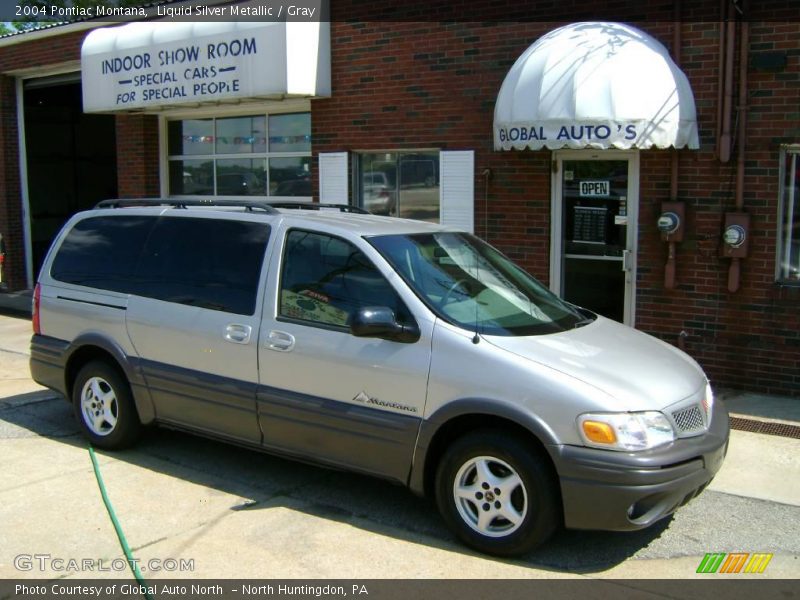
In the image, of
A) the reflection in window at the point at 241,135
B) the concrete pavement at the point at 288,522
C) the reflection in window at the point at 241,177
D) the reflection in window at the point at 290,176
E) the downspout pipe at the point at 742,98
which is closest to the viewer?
the concrete pavement at the point at 288,522

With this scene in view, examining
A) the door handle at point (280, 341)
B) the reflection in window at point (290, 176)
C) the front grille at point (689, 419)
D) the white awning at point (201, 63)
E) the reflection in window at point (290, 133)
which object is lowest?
the front grille at point (689, 419)

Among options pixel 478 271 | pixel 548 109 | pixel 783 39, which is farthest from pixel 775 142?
pixel 478 271

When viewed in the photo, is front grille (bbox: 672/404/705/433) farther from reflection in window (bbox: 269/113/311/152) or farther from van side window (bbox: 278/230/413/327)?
reflection in window (bbox: 269/113/311/152)

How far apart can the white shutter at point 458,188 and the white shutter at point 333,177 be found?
4.63 feet

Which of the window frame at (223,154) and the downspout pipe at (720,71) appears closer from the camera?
the downspout pipe at (720,71)

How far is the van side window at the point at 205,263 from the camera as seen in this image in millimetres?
5422

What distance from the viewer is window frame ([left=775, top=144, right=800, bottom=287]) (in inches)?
302

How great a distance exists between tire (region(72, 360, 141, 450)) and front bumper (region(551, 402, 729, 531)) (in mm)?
3306

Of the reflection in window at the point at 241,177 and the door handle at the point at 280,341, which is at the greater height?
the reflection in window at the point at 241,177

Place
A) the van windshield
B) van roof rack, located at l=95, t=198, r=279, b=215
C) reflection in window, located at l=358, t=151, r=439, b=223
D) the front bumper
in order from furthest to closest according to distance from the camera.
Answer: reflection in window, located at l=358, t=151, r=439, b=223, van roof rack, located at l=95, t=198, r=279, b=215, the van windshield, the front bumper

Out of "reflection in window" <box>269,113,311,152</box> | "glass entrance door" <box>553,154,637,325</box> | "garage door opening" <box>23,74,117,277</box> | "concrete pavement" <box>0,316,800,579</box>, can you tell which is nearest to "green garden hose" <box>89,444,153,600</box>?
"concrete pavement" <box>0,316,800,579</box>

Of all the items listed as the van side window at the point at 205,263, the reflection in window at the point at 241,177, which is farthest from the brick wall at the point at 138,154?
the van side window at the point at 205,263

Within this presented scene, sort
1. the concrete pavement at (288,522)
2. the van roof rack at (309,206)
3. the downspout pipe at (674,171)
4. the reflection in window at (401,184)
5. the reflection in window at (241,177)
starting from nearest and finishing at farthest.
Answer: the concrete pavement at (288,522) → the van roof rack at (309,206) → the downspout pipe at (674,171) → the reflection in window at (401,184) → the reflection in window at (241,177)

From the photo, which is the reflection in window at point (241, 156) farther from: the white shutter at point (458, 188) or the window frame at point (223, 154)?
the white shutter at point (458, 188)
